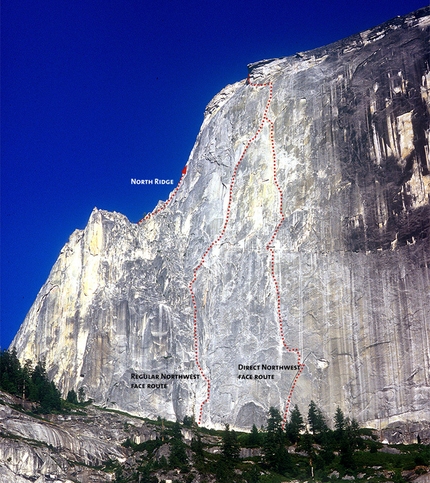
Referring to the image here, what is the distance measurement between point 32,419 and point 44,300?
149 ft

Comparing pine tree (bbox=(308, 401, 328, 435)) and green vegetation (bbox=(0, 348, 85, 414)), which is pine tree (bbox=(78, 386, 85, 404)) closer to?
green vegetation (bbox=(0, 348, 85, 414))

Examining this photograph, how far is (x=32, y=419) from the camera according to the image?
302 ft

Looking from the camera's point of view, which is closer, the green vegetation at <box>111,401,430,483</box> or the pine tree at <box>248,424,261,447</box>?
the green vegetation at <box>111,401,430,483</box>

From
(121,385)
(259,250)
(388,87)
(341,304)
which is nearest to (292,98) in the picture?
(388,87)

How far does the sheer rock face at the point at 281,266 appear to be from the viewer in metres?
112

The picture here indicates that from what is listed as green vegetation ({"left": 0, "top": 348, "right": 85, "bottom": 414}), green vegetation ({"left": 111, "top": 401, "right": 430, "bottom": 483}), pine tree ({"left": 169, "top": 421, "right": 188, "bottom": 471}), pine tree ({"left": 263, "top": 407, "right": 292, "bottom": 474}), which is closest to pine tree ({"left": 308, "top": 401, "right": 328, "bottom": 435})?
green vegetation ({"left": 111, "top": 401, "right": 430, "bottom": 483})

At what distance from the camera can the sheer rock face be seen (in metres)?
112

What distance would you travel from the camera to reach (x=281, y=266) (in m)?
119

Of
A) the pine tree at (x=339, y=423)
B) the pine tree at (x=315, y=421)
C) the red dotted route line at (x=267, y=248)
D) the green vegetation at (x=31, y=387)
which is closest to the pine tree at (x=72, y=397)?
the green vegetation at (x=31, y=387)

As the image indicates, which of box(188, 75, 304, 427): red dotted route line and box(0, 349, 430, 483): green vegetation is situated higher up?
box(188, 75, 304, 427): red dotted route line

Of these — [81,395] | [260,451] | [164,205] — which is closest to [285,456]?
[260,451]

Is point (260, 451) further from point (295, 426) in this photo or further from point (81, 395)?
point (81, 395)

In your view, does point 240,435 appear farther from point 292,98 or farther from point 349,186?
point 292,98

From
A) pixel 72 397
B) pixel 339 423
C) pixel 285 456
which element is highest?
pixel 72 397
